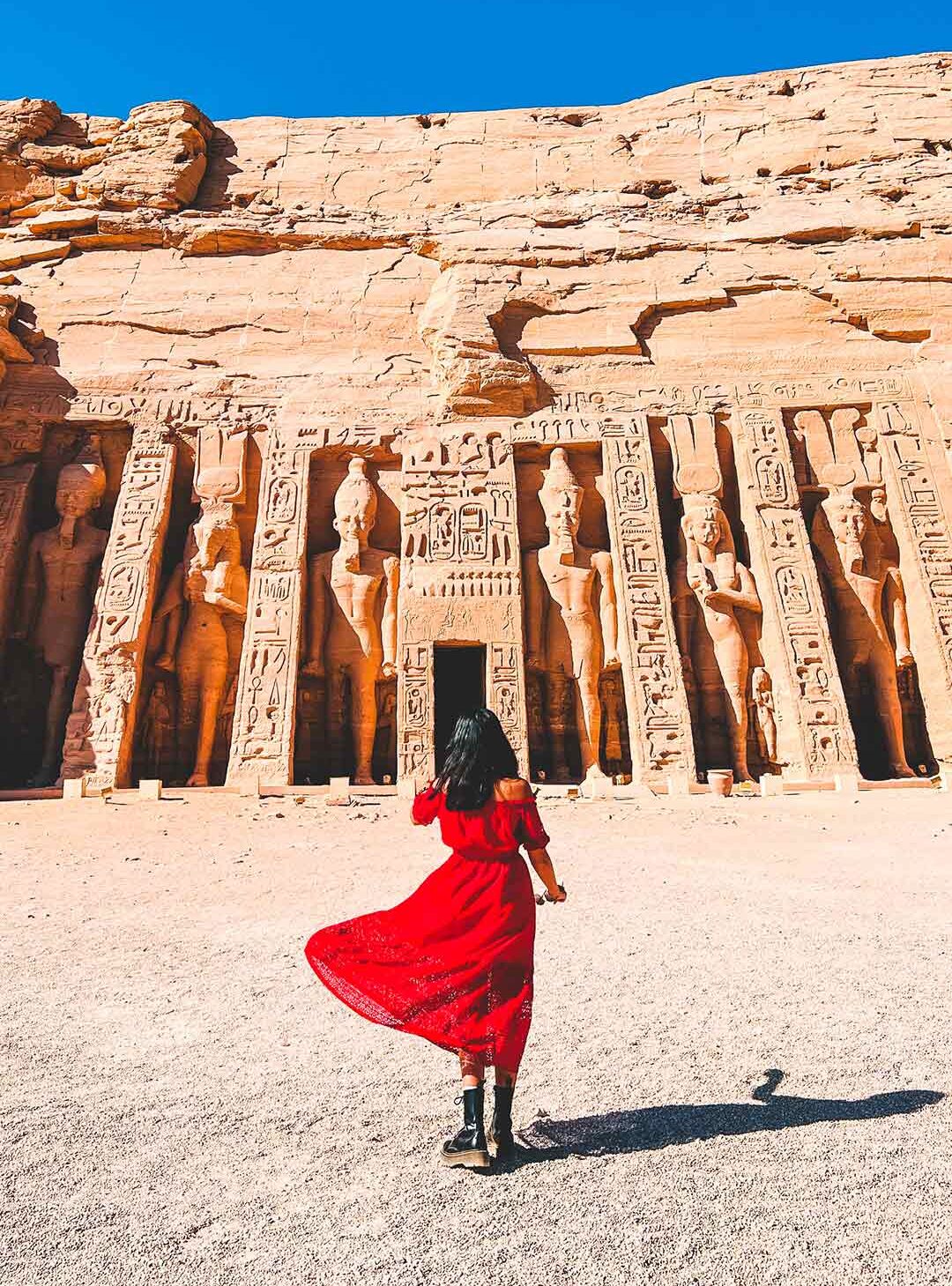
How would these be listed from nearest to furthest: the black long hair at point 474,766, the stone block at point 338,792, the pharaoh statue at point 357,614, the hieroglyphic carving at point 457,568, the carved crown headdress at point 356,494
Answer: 1. the black long hair at point 474,766
2. the stone block at point 338,792
3. the hieroglyphic carving at point 457,568
4. the pharaoh statue at point 357,614
5. the carved crown headdress at point 356,494

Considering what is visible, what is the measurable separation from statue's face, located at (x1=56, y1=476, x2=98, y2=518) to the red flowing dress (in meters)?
10.6

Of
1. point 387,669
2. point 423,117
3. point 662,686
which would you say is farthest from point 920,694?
point 423,117

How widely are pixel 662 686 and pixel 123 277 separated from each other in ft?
34.2

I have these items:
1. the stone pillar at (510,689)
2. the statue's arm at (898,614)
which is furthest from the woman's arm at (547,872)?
the statue's arm at (898,614)

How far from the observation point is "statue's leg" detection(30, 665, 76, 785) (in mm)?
10703

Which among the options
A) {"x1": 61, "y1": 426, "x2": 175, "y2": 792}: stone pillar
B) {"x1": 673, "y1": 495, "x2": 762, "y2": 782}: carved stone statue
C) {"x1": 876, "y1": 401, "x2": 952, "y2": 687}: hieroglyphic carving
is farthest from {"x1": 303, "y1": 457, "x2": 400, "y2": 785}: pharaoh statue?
{"x1": 876, "y1": 401, "x2": 952, "y2": 687}: hieroglyphic carving

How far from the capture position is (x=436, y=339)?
1265cm

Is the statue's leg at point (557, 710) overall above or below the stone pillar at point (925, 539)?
below

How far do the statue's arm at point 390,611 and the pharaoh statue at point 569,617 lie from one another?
1.73 m

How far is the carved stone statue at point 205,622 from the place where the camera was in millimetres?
11023

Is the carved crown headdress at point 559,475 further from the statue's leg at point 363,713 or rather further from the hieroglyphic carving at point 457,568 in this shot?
the statue's leg at point 363,713

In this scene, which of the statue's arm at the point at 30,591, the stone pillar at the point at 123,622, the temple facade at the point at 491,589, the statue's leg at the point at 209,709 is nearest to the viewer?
the stone pillar at the point at 123,622

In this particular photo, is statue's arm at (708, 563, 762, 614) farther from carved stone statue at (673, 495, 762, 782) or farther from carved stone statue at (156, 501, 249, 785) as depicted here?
carved stone statue at (156, 501, 249, 785)

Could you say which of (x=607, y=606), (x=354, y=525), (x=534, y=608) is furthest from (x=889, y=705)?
(x=354, y=525)
